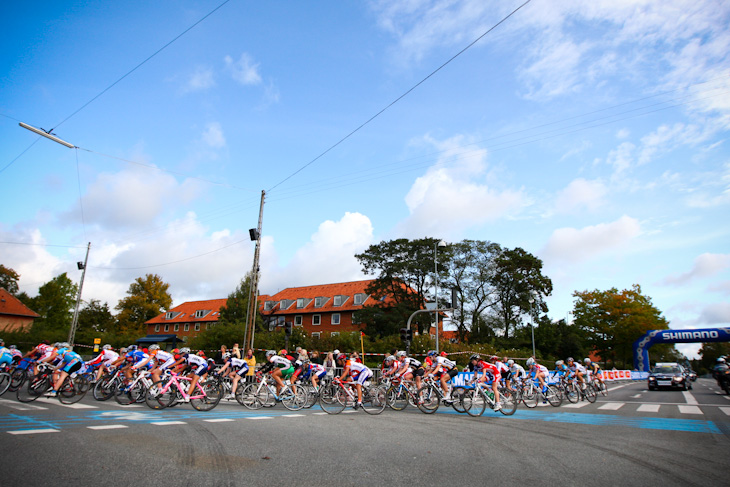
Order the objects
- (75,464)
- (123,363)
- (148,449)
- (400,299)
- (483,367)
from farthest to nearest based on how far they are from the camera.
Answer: (400,299) < (123,363) < (483,367) < (148,449) < (75,464)

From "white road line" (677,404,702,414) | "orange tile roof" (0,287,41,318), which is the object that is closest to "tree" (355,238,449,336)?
"white road line" (677,404,702,414)

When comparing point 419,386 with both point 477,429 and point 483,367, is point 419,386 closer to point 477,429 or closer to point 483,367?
point 483,367

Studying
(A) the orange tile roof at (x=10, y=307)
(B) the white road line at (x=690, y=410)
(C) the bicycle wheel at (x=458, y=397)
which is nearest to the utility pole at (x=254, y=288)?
(C) the bicycle wheel at (x=458, y=397)

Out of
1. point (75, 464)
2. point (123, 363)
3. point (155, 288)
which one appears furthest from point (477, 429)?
point (155, 288)

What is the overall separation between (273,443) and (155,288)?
75.2 metres

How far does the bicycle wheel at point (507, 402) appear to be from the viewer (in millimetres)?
11578

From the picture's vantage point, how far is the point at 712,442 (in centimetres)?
765

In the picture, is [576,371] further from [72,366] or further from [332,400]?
[72,366]

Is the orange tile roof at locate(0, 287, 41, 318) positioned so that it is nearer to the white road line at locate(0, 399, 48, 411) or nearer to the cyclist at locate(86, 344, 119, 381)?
the white road line at locate(0, 399, 48, 411)

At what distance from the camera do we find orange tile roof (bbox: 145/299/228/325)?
256 feet

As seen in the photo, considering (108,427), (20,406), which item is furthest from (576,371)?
(20,406)

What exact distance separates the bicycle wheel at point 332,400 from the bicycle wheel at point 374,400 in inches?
24.2

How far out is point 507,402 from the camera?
458 inches

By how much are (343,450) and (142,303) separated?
74.7 m
